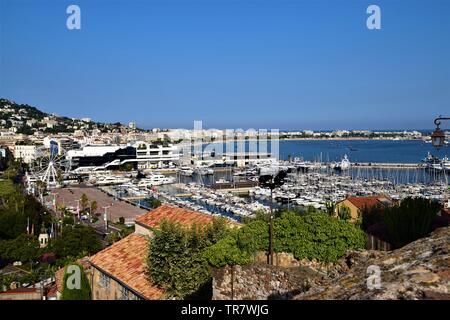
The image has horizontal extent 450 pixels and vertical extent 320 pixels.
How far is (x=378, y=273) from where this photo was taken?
9.62 ft

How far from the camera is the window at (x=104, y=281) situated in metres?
13.4

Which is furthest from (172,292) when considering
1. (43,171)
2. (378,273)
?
(43,171)

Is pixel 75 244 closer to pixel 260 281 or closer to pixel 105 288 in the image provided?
pixel 105 288

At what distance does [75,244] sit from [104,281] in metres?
10.2

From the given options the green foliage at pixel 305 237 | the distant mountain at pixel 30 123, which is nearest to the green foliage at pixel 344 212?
the green foliage at pixel 305 237

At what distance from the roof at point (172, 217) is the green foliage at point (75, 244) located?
8.47 meters

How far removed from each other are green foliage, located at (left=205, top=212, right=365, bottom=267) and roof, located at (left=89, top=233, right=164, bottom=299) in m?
2.59

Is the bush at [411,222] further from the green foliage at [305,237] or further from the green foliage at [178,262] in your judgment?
the green foliage at [178,262]

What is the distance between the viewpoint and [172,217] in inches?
578

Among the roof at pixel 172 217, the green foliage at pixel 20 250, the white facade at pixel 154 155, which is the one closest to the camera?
the roof at pixel 172 217

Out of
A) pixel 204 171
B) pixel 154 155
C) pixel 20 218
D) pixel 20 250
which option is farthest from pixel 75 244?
pixel 154 155

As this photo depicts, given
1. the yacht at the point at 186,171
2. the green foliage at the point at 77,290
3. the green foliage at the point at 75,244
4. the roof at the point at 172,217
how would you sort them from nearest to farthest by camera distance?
the green foliage at the point at 77,290, the roof at the point at 172,217, the green foliage at the point at 75,244, the yacht at the point at 186,171

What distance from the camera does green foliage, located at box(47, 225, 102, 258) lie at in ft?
75.7

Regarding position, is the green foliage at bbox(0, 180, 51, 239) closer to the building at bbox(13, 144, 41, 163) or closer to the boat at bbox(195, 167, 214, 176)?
the boat at bbox(195, 167, 214, 176)
